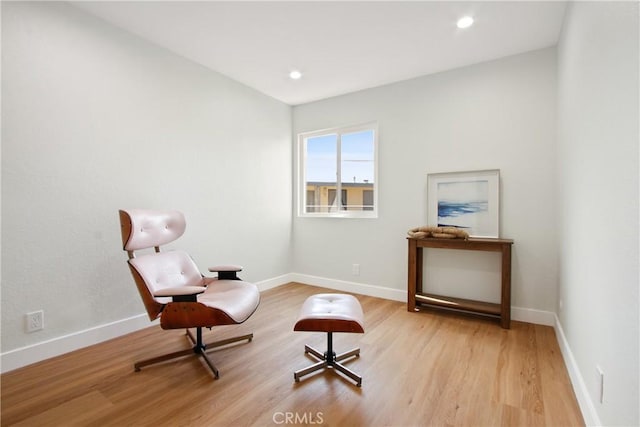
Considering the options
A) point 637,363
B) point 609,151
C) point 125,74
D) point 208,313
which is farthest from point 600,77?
point 125,74

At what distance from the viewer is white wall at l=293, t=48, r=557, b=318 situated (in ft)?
8.75

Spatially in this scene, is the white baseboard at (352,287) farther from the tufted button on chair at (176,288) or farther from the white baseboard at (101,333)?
Answer: the tufted button on chair at (176,288)

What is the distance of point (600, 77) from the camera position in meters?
1.33

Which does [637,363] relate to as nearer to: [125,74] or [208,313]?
[208,313]

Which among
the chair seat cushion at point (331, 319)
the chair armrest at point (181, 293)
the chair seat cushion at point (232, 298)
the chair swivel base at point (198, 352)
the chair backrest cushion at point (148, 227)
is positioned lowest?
the chair swivel base at point (198, 352)

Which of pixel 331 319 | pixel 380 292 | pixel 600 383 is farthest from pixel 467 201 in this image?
pixel 331 319

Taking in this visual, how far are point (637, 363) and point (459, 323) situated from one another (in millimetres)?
1941

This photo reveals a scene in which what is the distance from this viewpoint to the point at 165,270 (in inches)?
87.9

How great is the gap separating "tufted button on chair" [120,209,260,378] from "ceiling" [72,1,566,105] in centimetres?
154

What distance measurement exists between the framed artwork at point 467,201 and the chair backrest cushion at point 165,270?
2.42m
